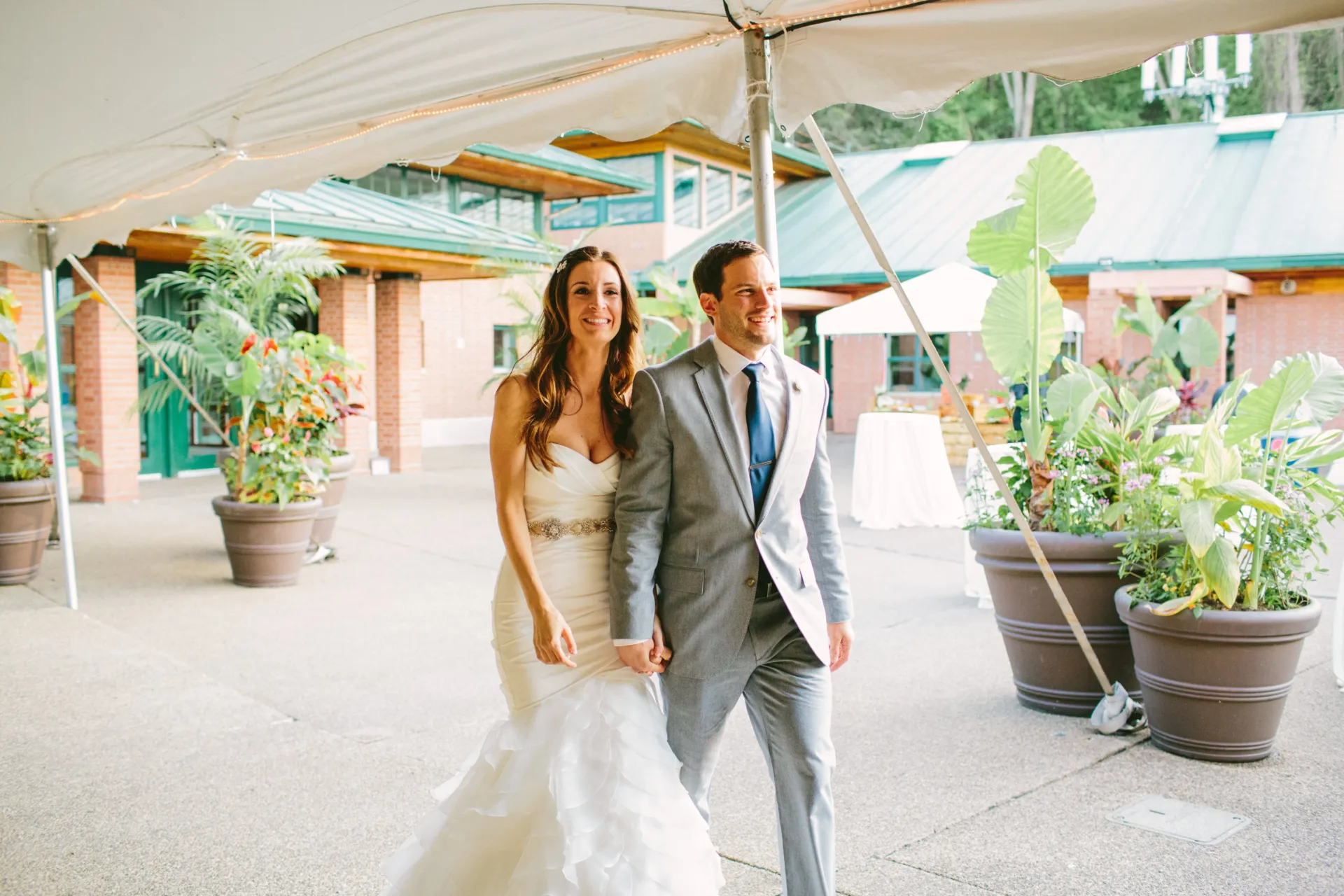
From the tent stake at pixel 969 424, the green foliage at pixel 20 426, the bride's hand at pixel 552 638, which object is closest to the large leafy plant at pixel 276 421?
the green foliage at pixel 20 426

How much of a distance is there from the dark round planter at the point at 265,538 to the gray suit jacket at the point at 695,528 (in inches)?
248

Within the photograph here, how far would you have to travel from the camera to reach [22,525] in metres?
8.59

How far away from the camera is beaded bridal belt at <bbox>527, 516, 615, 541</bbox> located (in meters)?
3.09

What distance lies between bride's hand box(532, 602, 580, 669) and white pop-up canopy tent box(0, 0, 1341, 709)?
55.1 inches

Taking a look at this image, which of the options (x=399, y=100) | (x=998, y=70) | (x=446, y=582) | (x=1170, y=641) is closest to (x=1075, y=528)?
(x=1170, y=641)

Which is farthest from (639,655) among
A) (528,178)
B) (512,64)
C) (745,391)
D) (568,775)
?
(528,178)

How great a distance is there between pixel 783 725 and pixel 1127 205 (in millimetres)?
20758

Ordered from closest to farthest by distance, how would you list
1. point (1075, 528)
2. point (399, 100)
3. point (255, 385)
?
1. point (399, 100)
2. point (1075, 528)
3. point (255, 385)

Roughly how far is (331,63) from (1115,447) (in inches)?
152

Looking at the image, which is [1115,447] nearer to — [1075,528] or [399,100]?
[1075,528]

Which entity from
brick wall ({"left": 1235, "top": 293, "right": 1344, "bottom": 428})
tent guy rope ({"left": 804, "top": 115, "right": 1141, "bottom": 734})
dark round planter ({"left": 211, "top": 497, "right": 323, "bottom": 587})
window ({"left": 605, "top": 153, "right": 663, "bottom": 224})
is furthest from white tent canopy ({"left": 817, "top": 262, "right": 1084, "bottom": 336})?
window ({"left": 605, "top": 153, "right": 663, "bottom": 224})

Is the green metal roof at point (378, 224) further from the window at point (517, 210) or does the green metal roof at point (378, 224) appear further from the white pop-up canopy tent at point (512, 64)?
the white pop-up canopy tent at point (512, 64)

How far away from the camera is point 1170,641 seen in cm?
467

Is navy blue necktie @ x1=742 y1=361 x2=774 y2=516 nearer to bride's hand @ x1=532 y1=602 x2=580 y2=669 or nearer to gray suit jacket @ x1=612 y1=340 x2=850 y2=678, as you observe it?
gray suit jacket @ x1=612 y1=340 x2=850 y2=678
